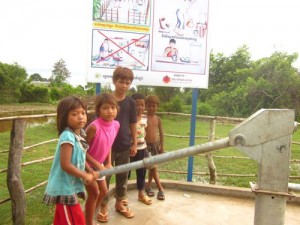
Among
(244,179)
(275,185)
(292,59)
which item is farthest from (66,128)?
(292,59)

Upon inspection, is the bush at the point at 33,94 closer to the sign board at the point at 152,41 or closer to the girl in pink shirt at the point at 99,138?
the sign board at the point at 152,41

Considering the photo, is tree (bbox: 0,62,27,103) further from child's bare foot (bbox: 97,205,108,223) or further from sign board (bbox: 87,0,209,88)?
child's bare foot (bbox: 97,205,108,223)

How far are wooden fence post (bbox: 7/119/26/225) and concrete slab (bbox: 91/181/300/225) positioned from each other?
0.77 m

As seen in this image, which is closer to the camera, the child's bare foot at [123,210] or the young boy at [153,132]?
the child's bare foot at [123,210]

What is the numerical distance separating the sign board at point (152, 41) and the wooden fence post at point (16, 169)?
0.91 meters

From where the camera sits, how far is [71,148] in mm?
1690

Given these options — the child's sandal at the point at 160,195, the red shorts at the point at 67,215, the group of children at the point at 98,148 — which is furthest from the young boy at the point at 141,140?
the red shorts at the point at 67,215

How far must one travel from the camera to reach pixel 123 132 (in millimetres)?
2602

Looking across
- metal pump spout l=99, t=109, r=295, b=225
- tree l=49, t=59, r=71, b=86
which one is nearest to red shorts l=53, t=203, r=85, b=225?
metal pump spout l=99, t=109, r=295, b=225

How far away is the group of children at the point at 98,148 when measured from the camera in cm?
174

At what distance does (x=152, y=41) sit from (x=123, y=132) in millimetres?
1171

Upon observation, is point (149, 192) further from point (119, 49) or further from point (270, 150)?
point (270, 150)

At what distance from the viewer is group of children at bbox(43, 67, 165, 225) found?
1.74 metres

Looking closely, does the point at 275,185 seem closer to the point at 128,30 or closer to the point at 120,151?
the point at 120,151
